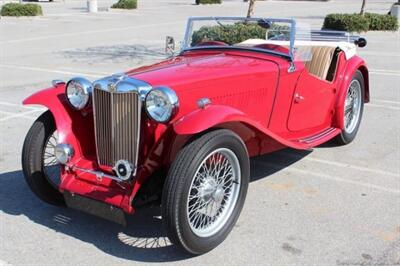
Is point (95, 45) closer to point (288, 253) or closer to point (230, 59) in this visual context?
point (230, 59)

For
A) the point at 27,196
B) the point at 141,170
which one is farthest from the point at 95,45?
the point at 141,170

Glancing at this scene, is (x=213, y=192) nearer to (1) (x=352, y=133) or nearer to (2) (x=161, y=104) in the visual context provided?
(2) (x=161, y=104)

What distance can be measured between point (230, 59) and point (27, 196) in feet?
6.67

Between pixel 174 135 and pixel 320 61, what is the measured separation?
8.35 ft

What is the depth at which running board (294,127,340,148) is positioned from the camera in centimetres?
480

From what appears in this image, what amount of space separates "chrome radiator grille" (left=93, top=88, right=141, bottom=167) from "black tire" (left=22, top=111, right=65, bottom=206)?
1.40ft

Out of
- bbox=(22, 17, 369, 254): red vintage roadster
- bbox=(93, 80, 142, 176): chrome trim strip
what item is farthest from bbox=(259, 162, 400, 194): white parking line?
bbox=(93, 80, 142, 176): chrome trim strip

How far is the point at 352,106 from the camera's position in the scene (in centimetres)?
601

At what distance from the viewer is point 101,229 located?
3.86 metres

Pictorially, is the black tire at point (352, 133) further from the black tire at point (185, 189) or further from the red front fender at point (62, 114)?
the red front fender at point (62, 114)

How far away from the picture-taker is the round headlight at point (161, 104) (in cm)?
339

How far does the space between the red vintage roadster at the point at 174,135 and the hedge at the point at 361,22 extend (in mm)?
12861

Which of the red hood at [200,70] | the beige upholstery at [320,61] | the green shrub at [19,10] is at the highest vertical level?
the red hood at [200,70]

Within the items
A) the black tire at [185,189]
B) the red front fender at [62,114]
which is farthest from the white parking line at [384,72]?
the red front fender at [62,114]
